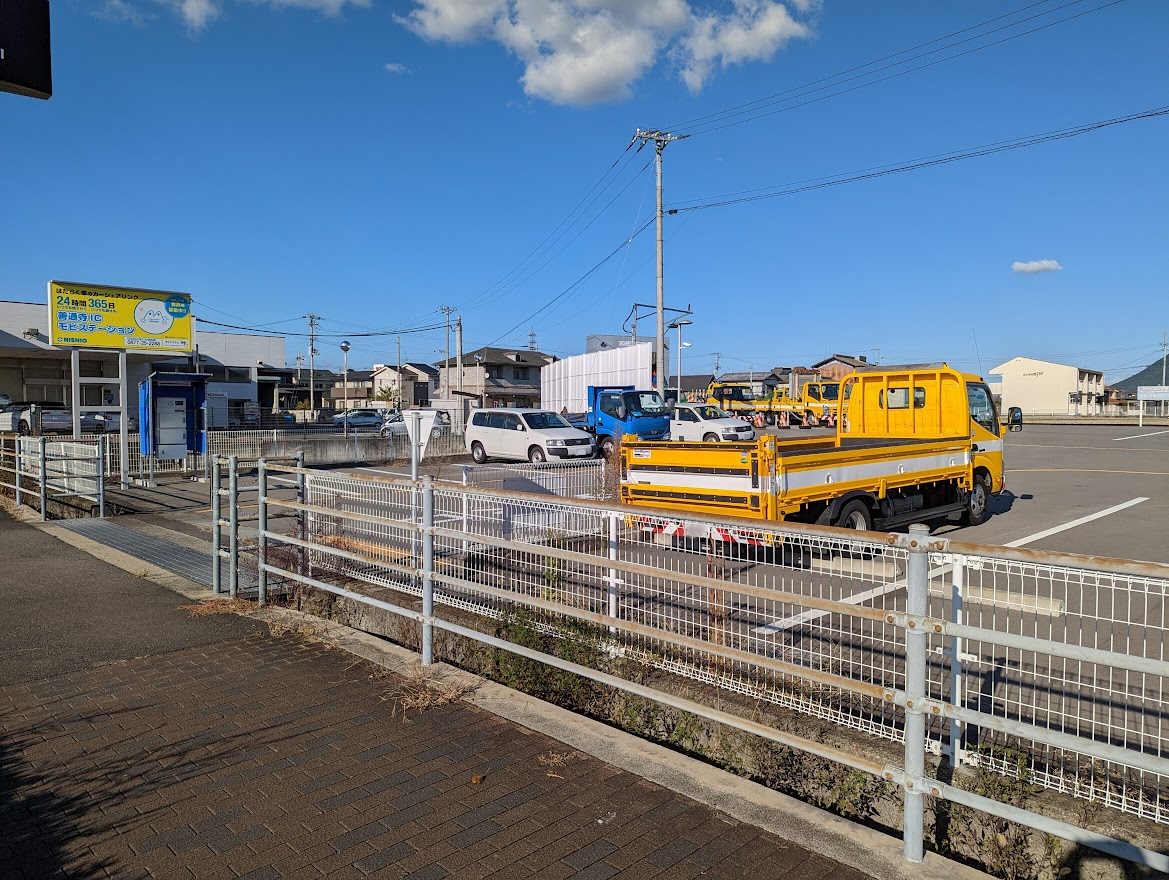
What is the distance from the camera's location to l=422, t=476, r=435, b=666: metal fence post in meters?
5.18

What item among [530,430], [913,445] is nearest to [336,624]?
[913,445]

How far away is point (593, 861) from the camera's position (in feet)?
10.2

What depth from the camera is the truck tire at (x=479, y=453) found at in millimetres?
26125

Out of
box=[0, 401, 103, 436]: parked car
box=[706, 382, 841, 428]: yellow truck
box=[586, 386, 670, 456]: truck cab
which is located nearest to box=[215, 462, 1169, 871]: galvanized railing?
box=[586, 386, 670, 456]: truck cab

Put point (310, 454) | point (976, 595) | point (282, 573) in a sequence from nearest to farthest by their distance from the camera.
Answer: point (976, 595)
point (282, 573)
point (310, 454)

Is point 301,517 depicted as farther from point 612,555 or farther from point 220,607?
point 612,555

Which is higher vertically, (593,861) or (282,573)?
(282,573)

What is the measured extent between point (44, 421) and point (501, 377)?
50.3 meters

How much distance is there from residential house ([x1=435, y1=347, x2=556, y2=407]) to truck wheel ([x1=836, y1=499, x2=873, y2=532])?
64019 millimetres

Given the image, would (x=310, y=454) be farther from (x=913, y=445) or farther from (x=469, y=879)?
(x=469, y=879)

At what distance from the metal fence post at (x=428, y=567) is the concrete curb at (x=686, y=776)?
6.2 inches

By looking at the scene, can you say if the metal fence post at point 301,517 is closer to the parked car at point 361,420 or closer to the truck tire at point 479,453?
the truck tire at point 479,453

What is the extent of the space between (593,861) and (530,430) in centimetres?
2164

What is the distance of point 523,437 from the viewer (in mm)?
24672
